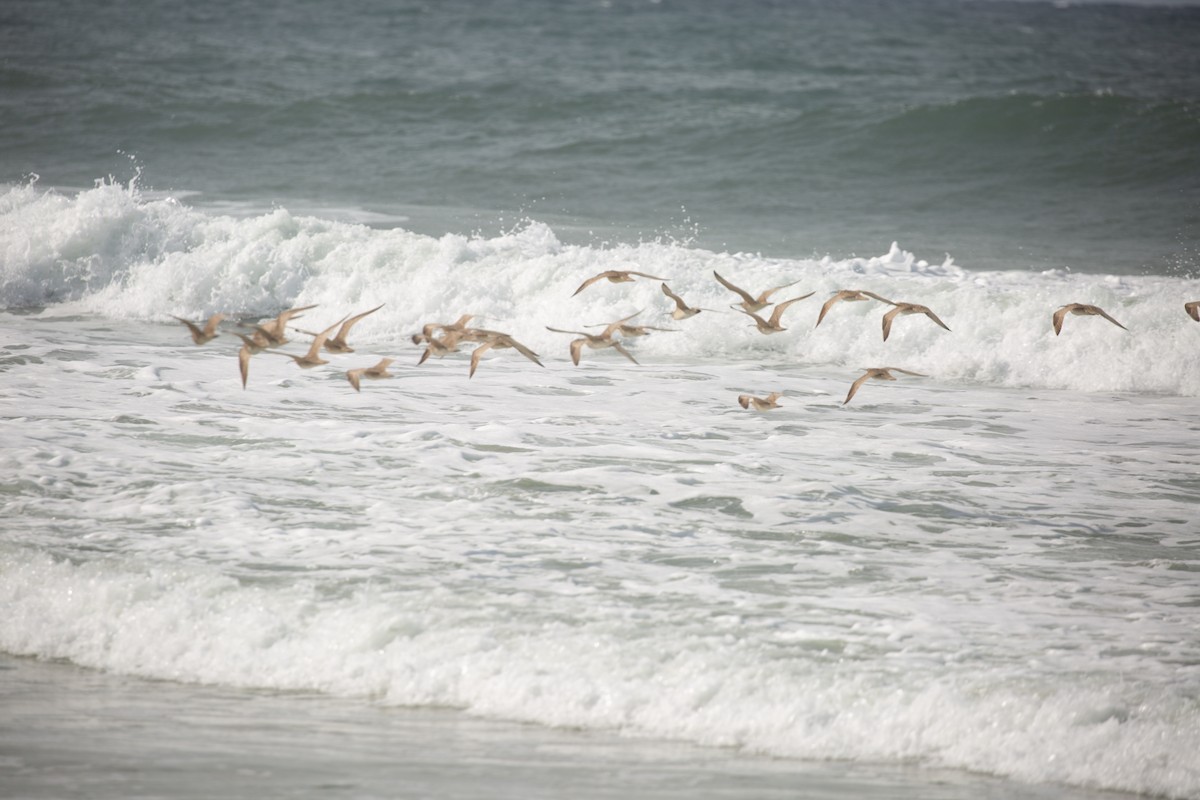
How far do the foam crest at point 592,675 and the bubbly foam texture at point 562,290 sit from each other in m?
7.29

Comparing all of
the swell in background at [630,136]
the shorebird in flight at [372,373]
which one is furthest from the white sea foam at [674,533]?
the swell in background at [630,136]

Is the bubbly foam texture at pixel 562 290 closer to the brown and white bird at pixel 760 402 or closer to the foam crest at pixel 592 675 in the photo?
the brown and white bird at pixel 760 402

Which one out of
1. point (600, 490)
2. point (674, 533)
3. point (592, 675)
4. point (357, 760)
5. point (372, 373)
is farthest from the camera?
point (372, 373)

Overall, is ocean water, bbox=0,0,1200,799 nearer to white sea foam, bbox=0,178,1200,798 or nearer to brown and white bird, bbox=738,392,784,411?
white sea foam, bbox=0,178,1200,798

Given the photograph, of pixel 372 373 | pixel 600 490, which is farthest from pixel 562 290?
pixel 600 490

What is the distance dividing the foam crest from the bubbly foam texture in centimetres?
729

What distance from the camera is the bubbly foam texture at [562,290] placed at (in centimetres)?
1327

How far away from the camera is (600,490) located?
8.38 metres

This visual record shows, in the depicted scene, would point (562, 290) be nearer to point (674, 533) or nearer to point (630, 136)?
point (674, 533)

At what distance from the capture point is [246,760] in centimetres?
511

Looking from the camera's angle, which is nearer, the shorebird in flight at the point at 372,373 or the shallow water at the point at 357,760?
the shallow water at the point at 357,760

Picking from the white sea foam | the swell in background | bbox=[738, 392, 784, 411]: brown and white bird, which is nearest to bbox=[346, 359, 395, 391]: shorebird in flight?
the white sea foam

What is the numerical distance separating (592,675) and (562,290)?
9871 mm

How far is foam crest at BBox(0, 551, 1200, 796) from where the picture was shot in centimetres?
531
